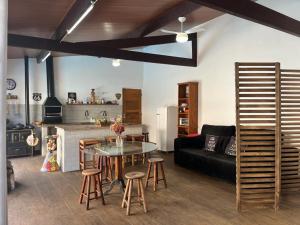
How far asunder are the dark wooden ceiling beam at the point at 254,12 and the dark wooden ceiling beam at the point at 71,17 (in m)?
1.75

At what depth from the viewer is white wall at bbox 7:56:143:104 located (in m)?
8.17

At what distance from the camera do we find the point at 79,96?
9008mm

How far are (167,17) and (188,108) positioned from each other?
8.66ft

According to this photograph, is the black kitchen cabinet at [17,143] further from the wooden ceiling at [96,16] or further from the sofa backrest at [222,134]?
the sofa backrest at [222,134]

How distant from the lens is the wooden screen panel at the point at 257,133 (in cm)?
367

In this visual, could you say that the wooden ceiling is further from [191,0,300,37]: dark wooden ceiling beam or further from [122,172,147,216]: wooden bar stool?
[122,172,147,216]: wooden bar stool

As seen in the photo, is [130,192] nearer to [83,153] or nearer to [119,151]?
[119,151]

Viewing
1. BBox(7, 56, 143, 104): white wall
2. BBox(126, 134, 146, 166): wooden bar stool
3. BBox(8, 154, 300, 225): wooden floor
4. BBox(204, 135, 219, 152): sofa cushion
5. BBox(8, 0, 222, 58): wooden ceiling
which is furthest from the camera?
BBox(7, 56, 143, 104): white wall

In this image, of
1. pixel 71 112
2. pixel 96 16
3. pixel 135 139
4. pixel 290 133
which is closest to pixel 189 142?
pixel 135 139

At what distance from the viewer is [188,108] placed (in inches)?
286

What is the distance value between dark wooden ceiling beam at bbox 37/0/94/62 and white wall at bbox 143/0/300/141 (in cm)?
371

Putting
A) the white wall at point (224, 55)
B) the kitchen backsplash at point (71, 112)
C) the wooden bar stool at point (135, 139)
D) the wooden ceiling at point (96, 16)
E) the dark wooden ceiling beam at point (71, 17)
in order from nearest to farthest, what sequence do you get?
the dark wooden ceiling beam at point (71, 17) < the wooden ceiling at point (96, 16) < the white wall at point (224, 55) < the wooden bar stool at point (135, 139) < the kitchen backsplash at point (71, 112)

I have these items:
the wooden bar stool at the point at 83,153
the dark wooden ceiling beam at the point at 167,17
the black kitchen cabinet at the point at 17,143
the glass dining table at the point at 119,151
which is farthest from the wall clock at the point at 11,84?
the glass dining table at the point at 119,151

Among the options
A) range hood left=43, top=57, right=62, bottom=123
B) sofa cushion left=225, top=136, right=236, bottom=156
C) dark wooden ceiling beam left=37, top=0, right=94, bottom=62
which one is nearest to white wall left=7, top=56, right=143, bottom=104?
range hood left=43, top=57, right=62, bottom=123
